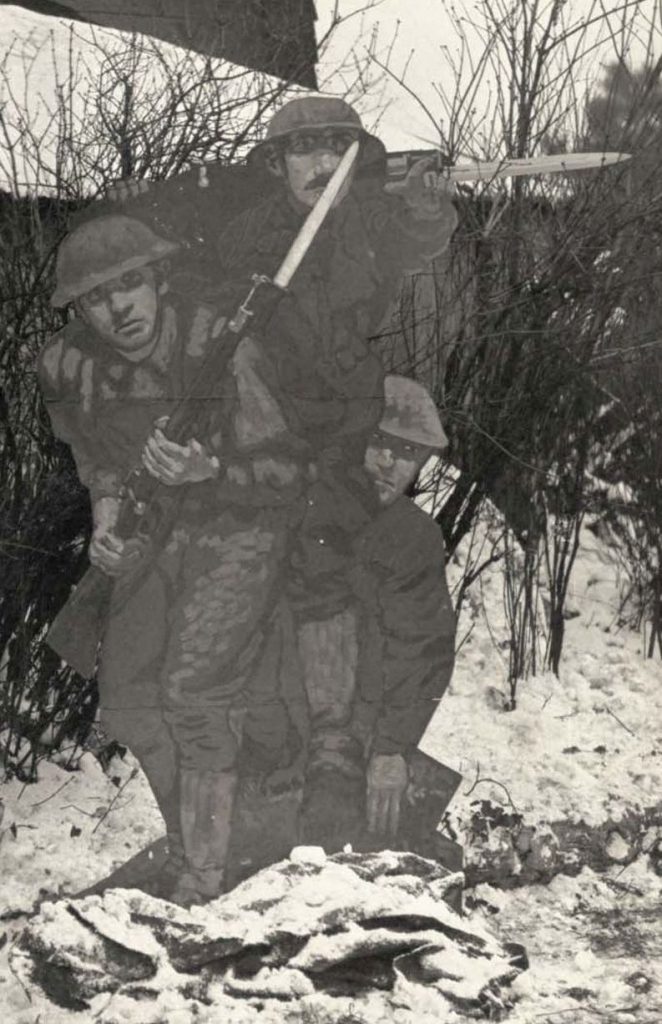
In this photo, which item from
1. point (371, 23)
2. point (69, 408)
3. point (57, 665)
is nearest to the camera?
A: point (69, 408)

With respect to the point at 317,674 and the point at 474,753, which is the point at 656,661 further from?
the point at 317,674

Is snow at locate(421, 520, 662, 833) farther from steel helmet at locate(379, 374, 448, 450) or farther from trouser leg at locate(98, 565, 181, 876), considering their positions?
steel helmet at locate(379, 374, 448, 450)

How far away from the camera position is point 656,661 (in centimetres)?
730

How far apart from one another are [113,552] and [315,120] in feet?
5.17

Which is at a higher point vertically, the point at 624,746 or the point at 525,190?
the point at 525,190

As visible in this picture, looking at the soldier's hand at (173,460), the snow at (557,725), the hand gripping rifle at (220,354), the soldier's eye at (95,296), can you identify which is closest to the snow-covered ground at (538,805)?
the snow at (557,725)

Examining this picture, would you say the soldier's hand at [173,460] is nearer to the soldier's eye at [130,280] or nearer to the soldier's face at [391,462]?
the soldier's eye at [130,280]

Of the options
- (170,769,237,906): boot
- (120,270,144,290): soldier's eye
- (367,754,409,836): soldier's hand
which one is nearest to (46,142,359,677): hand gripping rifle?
(120,270,144,290): soldier's eye

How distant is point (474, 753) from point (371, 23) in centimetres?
345

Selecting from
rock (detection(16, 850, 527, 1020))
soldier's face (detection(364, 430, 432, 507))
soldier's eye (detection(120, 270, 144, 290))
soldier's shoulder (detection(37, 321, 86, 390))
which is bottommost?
rock (detection(16, 850, 527, 1020))

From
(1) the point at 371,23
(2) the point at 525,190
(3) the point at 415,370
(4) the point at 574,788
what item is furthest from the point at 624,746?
(1) the point at 371,23

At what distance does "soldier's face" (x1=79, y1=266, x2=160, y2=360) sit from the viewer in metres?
4.77

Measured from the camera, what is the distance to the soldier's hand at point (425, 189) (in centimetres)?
493

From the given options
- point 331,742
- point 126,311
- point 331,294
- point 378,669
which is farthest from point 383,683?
point 126,311
